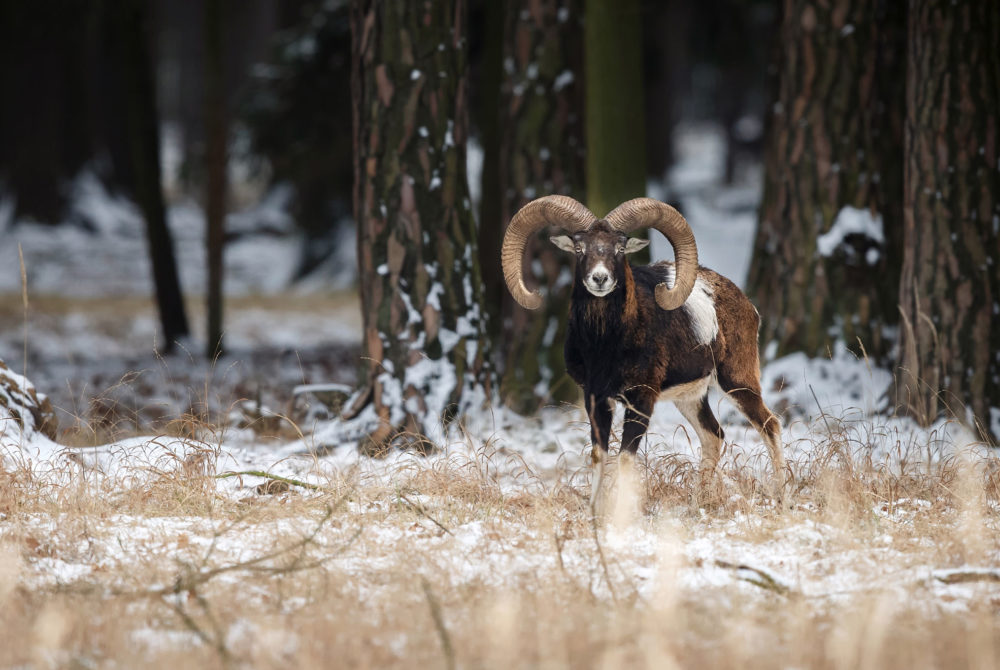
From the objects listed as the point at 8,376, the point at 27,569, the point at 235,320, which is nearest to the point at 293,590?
the point at 27,569

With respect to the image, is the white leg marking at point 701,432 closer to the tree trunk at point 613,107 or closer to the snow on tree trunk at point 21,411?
the tree trunk at point 613,107

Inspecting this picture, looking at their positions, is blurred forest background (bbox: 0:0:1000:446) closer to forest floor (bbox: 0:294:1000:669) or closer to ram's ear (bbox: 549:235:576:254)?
forest floor (bbox: 0:294:1000:669)

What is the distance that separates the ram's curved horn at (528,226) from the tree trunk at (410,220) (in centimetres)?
154

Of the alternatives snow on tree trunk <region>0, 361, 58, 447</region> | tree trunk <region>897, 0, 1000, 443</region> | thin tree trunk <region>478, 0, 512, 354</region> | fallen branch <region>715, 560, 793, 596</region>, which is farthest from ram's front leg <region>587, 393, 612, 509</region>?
thin tree trunk <region>478, 0, 512, 354</region>

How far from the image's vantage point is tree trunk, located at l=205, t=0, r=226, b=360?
12.0m

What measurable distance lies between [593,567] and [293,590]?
1317mm

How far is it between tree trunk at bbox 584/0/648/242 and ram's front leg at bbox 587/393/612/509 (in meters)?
3.09

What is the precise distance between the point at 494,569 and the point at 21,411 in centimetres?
370

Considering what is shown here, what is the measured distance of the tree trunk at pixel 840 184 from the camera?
8.65 m

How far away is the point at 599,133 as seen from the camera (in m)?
8.98

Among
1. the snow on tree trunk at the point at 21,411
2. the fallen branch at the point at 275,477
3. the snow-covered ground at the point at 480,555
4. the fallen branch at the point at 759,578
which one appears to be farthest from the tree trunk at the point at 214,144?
the fallen branch at the point at 759,578

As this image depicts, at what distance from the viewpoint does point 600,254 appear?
19.2 feet

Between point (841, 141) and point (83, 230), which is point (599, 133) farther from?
point (83, 230)

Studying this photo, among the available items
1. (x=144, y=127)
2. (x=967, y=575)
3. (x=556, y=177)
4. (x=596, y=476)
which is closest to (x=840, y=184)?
(x=556, y=177)
